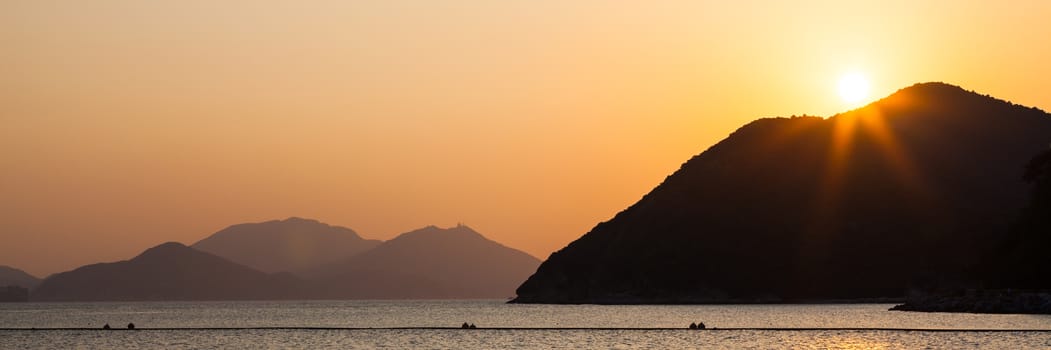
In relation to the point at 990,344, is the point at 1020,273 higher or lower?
higher

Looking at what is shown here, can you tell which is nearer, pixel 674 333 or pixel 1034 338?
pixel 1034 338

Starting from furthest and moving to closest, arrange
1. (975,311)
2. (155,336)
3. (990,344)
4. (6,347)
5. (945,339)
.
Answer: (975,311)
(155,336)
(6,347)
(945,339)
(990,344)

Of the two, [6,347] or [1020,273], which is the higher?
[1020,273]

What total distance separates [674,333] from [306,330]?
48.2m

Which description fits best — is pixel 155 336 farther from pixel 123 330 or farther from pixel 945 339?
pixel 945 339

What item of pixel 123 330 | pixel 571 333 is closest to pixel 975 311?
pixel 571 333

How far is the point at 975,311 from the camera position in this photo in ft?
607

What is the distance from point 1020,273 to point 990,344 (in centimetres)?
9280

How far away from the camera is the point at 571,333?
149 m

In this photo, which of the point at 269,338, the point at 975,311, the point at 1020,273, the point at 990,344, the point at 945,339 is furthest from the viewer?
the point at 1020,273

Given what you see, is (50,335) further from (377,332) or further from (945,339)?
(945,339)

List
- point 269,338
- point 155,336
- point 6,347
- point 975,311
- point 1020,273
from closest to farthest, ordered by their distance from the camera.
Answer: point 6,347, point 269,338, point 155,336, point 975,311, point 1020,273

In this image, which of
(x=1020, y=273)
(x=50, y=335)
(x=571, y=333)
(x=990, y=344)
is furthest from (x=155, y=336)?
(x=1020, y=273)

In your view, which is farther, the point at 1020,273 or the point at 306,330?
the point at 1020,273
